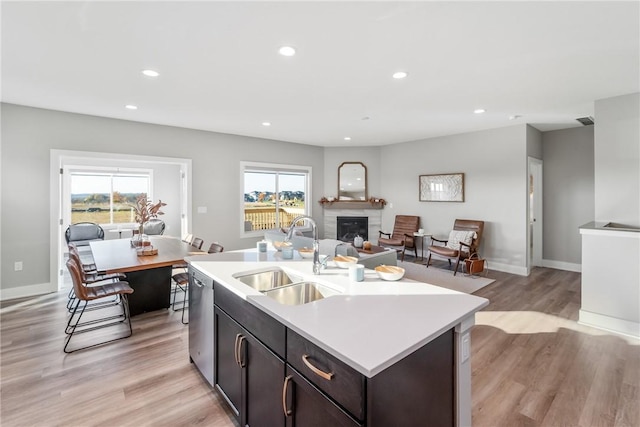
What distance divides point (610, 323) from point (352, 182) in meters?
5.21

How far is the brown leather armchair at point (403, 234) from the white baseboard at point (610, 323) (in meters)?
3.22

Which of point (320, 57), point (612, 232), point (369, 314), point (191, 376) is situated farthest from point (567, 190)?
point (191, 376)

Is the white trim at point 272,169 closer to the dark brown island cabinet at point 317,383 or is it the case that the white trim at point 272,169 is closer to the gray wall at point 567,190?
the dark brown island cabinet at point 317,383

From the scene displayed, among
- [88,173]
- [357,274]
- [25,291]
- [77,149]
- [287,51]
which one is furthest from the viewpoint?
[88,173]

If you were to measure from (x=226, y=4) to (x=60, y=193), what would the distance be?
4.10m

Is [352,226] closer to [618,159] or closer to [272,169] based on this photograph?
[272,169]

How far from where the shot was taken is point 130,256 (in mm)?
3307

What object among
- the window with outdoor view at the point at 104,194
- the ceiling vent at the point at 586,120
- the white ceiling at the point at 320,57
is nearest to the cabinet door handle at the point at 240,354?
the white ceiling at the point at 320,57

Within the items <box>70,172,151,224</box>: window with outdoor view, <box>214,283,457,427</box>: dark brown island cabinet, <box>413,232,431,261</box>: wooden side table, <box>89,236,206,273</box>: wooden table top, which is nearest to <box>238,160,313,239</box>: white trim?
<box>89,236,206,273</box>: wooden table top

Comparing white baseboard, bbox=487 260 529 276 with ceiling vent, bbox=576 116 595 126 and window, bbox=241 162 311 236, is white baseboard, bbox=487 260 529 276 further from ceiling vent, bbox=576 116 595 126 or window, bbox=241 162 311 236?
window, bbox=241 162 311 236

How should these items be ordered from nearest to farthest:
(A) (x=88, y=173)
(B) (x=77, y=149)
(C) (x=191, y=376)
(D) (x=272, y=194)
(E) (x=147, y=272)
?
(C) (x=191, y=376) < (E) (x=147, y=272) < (B) (x=77, y=149) < (D) (x=272, y=194) < (A) (x=88, y=173)

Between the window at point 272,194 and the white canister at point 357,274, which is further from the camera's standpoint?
the window at point 272,194

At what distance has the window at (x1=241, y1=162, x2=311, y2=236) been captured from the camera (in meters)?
6.36

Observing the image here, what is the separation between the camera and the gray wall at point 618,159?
345cm
